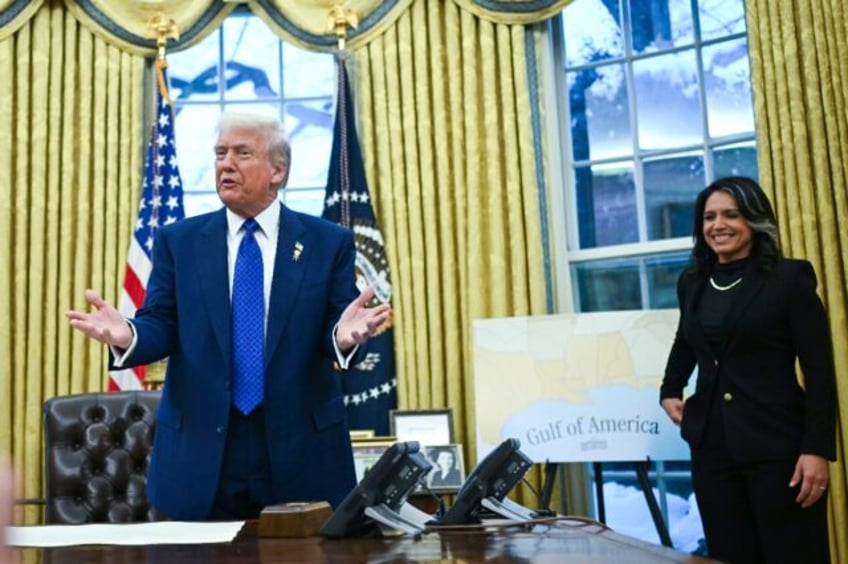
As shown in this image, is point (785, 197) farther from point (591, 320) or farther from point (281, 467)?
point (281, 467)

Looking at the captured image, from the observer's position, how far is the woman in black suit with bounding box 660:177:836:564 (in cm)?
248

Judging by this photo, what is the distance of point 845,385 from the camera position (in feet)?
11.5

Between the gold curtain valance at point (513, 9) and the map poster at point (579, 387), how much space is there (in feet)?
4.59

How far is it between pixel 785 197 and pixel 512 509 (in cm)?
248

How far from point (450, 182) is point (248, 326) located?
2.42 metres

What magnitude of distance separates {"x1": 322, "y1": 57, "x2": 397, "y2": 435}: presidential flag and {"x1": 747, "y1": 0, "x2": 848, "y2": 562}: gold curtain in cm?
163

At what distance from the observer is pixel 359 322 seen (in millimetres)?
1919

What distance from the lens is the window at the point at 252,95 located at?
473 cm

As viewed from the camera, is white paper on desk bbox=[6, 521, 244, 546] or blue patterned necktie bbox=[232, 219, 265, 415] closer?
white paper on desk bbox=[6, 521, 244, 546]

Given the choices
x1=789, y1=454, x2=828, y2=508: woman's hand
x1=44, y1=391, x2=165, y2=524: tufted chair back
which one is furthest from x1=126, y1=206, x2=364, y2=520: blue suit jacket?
x1=789, y1=454, x2=828, y2=508: woman's hand

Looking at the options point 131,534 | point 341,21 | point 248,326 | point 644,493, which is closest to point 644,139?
point 341,21

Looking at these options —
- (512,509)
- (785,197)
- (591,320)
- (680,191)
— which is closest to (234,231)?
(512,509)

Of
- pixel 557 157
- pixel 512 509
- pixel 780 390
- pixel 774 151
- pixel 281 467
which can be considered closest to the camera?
pixel 512 509

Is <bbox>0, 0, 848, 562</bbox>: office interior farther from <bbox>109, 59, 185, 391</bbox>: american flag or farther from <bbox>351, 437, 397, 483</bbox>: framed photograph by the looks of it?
<bbox>351, 437, 397, 483</bbox>: framed photograph
